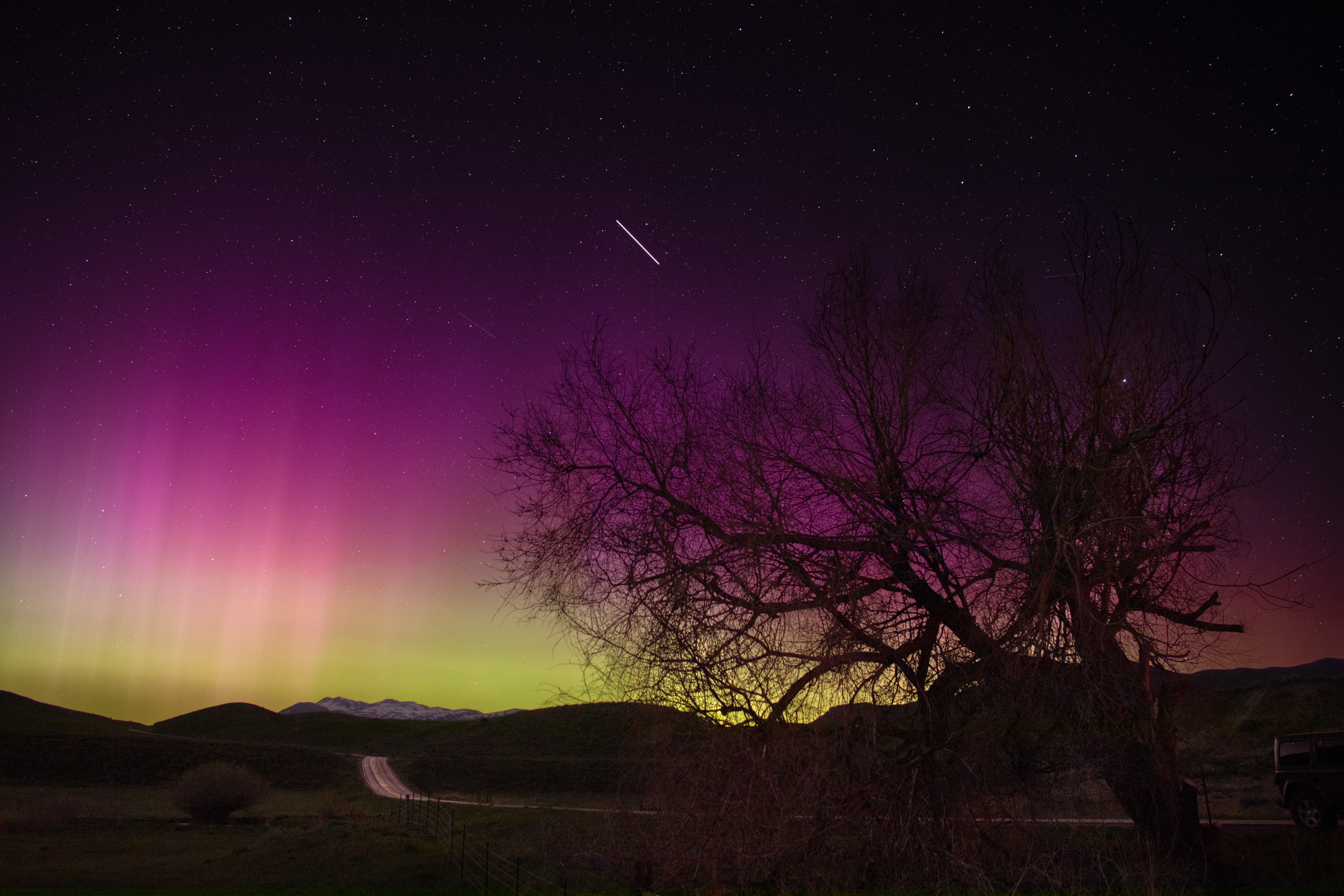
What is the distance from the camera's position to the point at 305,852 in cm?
2294

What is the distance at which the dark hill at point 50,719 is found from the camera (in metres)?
122

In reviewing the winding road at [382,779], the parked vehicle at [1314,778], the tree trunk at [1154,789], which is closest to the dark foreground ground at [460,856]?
the tree trunk at [1154,789]

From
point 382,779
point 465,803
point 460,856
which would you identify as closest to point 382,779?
point 382,779

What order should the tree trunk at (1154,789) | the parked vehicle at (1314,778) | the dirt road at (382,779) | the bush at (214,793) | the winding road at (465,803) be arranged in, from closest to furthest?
the tree trunk at (1154,789)
the winding road at (465,803)
the parked vehicle at (1314,778)
the bush at (214,793)
the dirt road at (382,779)

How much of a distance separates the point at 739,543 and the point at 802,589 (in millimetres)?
898

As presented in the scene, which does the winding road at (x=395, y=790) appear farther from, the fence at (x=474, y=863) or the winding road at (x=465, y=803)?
the fence at (x=474, y=863)

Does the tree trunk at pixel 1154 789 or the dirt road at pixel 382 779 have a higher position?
the tree trunk at pixel 1154 789

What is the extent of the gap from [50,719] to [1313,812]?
179488 millimetres

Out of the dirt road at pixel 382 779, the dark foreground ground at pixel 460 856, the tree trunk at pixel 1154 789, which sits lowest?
the dirt road at pixel 382 779

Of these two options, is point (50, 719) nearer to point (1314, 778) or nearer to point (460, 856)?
point (460, 856)

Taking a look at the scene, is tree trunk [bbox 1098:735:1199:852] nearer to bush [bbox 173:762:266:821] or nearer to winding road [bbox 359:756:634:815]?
winding road [bbox 359:756:634:815]

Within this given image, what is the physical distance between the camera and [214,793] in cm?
3581

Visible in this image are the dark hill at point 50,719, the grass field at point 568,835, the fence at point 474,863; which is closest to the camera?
the grass field at point 568,835

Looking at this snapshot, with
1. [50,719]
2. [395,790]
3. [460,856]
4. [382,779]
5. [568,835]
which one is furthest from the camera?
[50,719]
